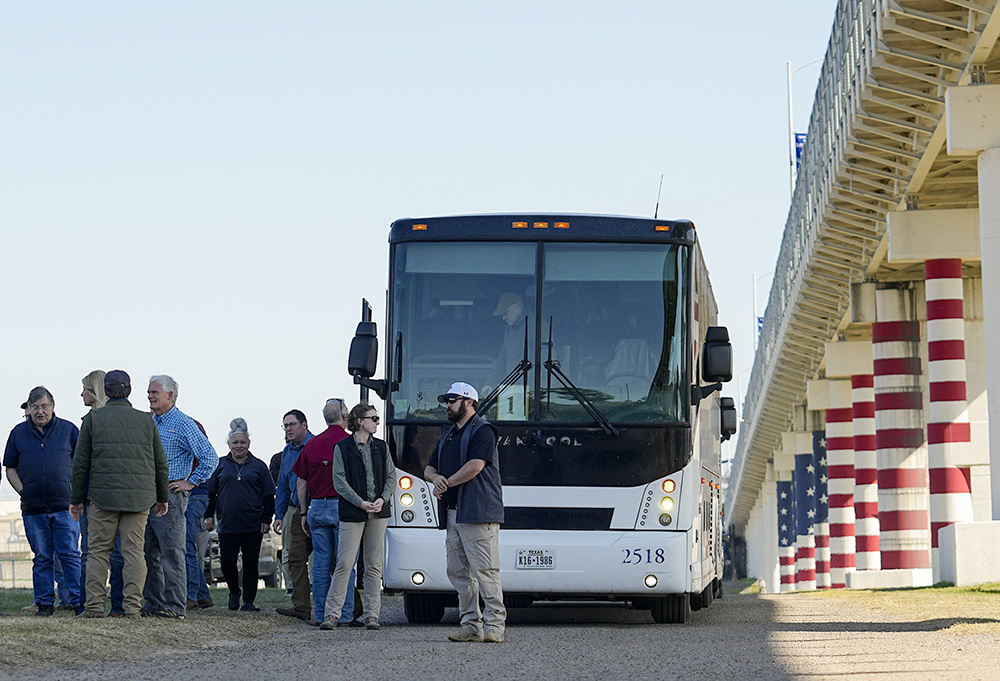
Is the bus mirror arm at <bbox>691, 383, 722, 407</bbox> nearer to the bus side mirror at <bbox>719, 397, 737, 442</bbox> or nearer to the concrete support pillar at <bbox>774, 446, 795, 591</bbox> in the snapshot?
the bus side mirror at <bbox>719, 397, 737, 442</bbox>

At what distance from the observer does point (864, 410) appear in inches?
1465

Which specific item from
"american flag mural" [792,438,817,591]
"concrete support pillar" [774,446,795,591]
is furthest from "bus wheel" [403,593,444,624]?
"concrete support pillar" [774,446,795,591]

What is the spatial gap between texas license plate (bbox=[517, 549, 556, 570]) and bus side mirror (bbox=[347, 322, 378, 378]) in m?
1.86

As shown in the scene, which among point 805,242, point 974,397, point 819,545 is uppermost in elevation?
point 805,242

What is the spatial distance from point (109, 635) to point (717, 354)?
514 cm

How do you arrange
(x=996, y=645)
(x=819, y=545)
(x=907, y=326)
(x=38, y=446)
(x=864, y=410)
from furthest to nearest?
(x=819, y=545)
(x=864, y=410)
(x=907, y=326)
(x=38, y=446)
(x=996, y=645)

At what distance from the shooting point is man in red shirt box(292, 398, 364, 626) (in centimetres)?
1344

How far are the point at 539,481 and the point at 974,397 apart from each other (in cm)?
A: 2060

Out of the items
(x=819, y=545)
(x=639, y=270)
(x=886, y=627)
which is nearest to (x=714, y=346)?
(x=639, y=270)

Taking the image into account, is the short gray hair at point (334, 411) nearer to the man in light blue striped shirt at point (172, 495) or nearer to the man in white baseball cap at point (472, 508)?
the man in light blue striped shirt at point (172, 495)

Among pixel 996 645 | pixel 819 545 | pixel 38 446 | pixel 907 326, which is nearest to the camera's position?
pixel 996 645

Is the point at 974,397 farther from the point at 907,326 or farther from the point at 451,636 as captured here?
the point at 451,636

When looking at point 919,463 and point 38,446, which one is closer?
point 38,446

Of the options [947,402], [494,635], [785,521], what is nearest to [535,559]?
[494,635]
